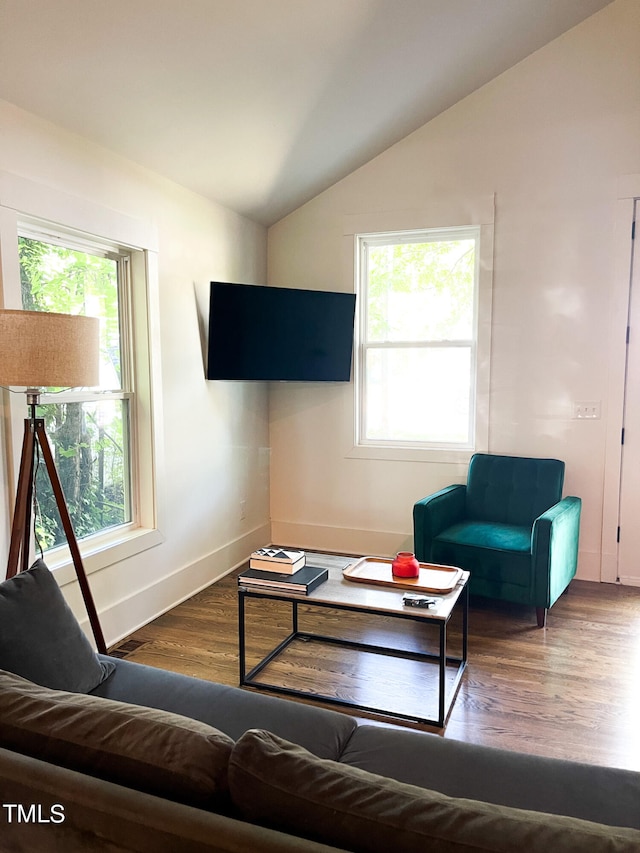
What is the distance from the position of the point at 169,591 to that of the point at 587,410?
270 cm

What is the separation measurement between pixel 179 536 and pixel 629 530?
107 inches

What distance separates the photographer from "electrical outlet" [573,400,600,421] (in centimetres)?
373

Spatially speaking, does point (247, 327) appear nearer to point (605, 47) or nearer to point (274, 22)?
point (274, 22)

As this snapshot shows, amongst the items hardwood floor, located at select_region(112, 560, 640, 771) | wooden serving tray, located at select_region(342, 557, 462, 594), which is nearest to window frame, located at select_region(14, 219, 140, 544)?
hardwood floor, located at select_region(112, 560, 640, 771)

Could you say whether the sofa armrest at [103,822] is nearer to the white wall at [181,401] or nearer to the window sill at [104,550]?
the white wall at [181,401]

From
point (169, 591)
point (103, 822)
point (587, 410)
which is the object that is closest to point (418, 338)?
point (587, 410)

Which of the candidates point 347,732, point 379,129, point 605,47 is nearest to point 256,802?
point 347,732

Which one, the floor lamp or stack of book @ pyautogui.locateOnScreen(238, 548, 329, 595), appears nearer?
the floor lamp

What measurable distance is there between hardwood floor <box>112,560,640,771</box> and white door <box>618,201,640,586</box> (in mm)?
169

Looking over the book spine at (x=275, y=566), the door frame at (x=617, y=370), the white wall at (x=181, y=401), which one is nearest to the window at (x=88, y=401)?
the white wall at (x=181, y=401)

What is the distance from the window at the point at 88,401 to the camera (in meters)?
2.67

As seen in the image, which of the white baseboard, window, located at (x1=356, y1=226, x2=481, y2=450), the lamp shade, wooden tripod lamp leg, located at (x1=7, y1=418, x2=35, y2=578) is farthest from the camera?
window, located at (x1=356, y1=226, x2=481, y2=450)

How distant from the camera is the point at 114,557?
2979mm

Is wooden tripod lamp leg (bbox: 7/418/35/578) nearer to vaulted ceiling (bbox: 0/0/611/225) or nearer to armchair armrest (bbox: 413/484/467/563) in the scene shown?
vaulted ceiling (bbox: 0/0/611/225)
